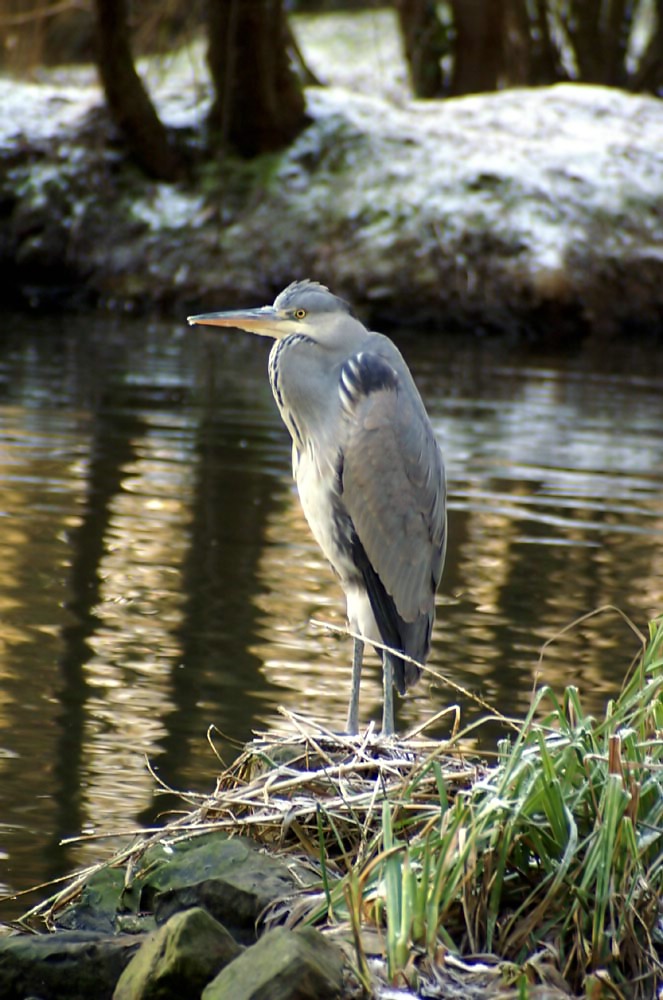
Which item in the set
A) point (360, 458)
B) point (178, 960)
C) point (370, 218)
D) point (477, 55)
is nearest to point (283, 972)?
point (178, 960)

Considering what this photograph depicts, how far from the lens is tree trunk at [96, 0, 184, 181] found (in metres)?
19.6

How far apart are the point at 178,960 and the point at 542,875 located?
93 centimetres

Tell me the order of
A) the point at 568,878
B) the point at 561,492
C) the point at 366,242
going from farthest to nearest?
the point at 366,242 < the point at 561,492 < the point at 568,878

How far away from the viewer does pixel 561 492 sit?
413 inches

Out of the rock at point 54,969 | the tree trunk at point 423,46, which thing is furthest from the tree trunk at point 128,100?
the rock at point 54,969

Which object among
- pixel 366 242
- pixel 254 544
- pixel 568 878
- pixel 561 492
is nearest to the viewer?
pixel 568 878

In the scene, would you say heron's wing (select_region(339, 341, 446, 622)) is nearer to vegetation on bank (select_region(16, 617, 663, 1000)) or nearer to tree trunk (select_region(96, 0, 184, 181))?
vegetation on bank (select_region(16, 617, 663, 1000))

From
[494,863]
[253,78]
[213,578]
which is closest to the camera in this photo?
[494,863]

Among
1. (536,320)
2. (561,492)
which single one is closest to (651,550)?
(561,492)

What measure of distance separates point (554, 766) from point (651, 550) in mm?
5212

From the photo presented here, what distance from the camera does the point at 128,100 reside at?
2041 cm

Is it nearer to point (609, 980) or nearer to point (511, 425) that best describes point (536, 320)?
point (511, 425)

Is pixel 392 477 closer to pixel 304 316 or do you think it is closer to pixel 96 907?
pixel 304 316

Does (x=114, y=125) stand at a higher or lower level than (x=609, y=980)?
higher
